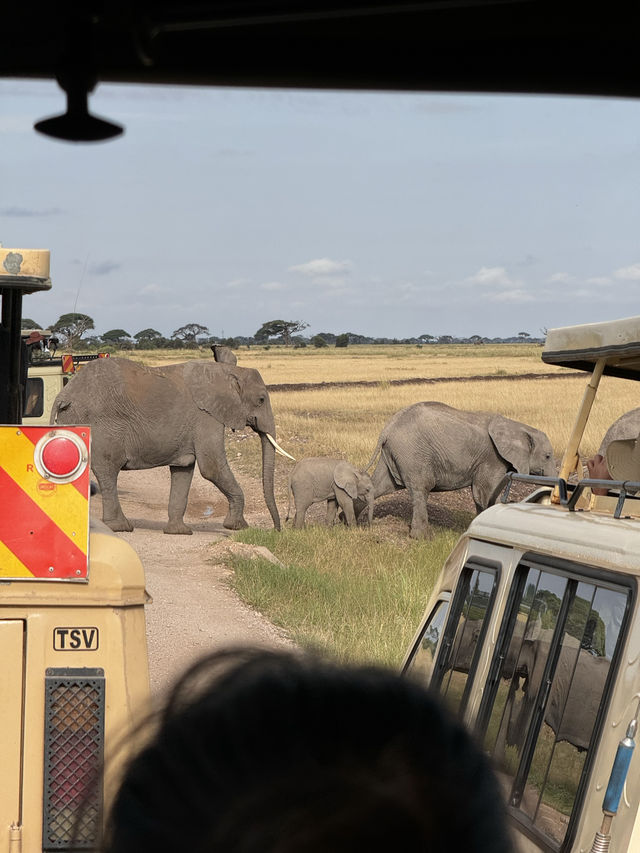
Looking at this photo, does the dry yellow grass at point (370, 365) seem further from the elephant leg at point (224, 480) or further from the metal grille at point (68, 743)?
the metal grille at point (68, 743)

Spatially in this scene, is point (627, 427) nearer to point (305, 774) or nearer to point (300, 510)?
point (300, 510)

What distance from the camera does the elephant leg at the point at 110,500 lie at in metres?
13.8

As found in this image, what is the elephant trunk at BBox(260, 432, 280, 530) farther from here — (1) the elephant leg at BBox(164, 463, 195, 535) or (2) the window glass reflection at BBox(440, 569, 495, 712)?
(2) the window glass reflection at BBox(440, 569, 495, 712)

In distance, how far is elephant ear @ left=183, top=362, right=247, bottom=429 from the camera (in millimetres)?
15391

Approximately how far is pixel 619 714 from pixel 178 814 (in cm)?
191

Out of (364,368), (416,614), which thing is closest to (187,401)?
(416,614)

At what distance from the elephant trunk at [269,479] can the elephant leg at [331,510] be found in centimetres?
140

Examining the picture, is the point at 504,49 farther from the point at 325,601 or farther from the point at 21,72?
the point at 325,601

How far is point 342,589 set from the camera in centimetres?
1012

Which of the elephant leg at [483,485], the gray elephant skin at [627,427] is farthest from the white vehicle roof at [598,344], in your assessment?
the elephant leg at [483,485]

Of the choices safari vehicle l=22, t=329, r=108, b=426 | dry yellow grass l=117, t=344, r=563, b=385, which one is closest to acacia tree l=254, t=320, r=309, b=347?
dry yellow grass l=117, t=344, r=563, b=385

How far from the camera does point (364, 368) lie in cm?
7025

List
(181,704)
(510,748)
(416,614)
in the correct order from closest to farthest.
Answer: (181,704)
(510,748)
(416,614)

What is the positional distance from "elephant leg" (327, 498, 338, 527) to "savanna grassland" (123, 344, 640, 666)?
12.4 inches
